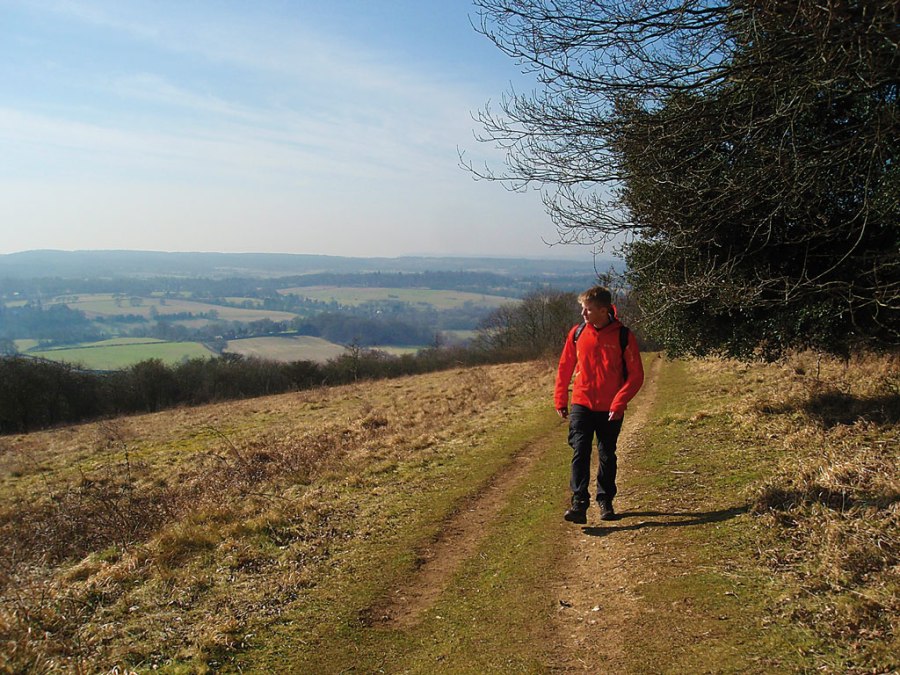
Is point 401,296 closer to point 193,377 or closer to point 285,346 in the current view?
point 285,346

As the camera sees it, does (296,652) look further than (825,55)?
No

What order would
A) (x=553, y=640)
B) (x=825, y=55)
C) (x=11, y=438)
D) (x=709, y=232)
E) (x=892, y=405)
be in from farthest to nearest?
(x=11, y=438), (x=892, y=405), (x=709, y=232), (x=825, y=55), (x=553, y=640)

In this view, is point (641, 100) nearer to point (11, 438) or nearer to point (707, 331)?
point (707, 331)

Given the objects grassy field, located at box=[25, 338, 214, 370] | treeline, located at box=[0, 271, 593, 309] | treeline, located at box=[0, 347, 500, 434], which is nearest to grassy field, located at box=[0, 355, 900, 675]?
treeline, located at box=[0, 347, 500, 434]

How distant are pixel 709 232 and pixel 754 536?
14.4 feet

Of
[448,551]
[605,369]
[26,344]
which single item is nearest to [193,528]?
[448,551]

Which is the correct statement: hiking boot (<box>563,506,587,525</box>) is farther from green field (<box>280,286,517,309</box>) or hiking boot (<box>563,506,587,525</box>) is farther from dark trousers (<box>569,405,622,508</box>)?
green field (<box>280,286,517,309</box>)

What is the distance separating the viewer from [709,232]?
8438mm

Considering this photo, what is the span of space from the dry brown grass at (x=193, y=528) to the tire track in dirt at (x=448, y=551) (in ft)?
3.22

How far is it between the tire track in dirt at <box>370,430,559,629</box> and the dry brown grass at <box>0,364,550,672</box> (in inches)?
38.6

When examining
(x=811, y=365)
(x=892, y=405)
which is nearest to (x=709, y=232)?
(x=892, y=405)

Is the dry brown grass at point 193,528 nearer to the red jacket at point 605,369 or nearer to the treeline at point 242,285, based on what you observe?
the red jacket at point 605,369

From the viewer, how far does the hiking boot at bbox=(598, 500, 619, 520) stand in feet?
22.4

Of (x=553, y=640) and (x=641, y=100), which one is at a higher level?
(x=641, y=100)
